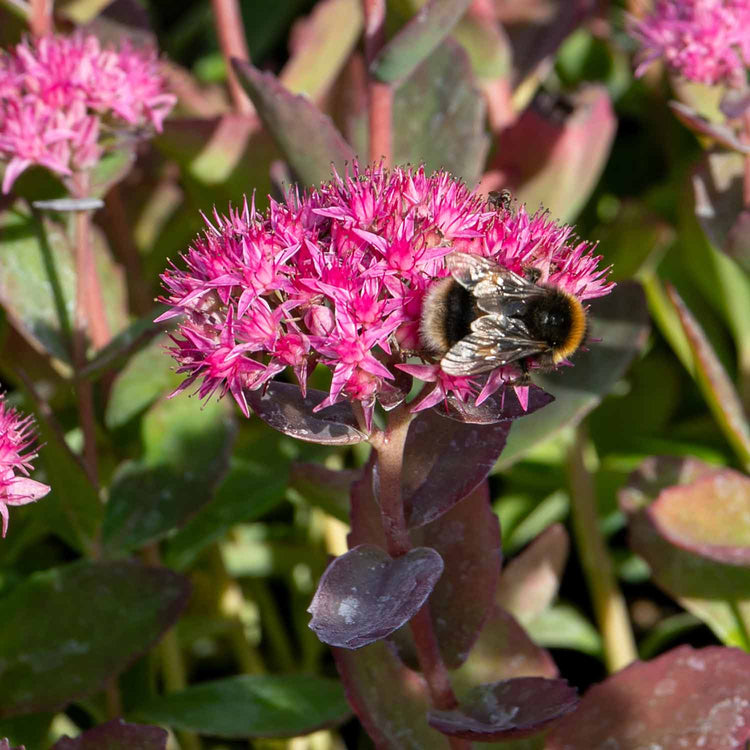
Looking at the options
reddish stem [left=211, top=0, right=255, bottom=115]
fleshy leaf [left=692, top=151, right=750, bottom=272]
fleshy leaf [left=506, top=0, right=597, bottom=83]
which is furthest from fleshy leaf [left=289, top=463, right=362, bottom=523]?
fleshy leaf [left=506, top=0, right=597, bottom=83]

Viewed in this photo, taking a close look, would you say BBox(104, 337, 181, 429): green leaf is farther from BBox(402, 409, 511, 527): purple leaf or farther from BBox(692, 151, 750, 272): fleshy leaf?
BBox(692, 151, 750, 272): fleshy leaf

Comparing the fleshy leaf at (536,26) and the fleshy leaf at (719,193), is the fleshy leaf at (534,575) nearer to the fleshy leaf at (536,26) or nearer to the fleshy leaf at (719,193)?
the fleshy leaf at (719,193)

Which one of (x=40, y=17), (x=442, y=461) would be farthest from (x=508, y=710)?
(x=40, y=17)

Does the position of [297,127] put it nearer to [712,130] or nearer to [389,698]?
[712,130]

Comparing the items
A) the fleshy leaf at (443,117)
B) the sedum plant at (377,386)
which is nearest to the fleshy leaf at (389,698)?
the sedum plant at (377,386)

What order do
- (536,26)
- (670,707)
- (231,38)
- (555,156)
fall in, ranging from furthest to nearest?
(536,26)
(231,38)
(555,156)
(670,707)
